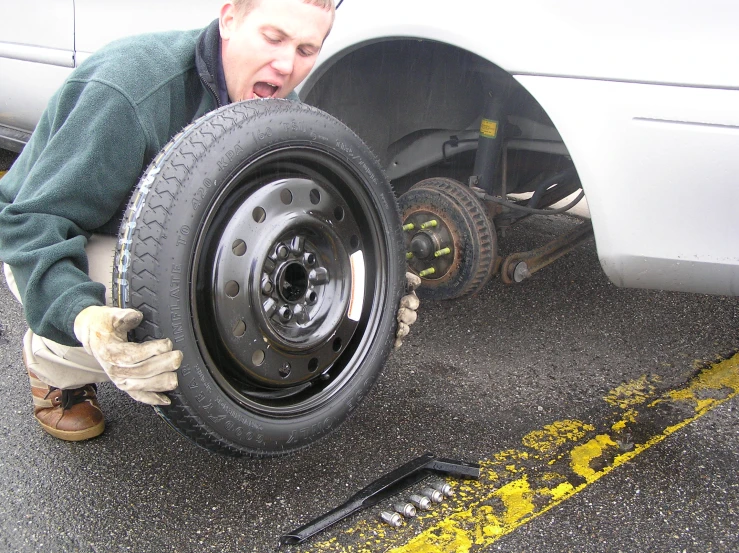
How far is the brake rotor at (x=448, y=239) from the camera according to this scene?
8.32 feet

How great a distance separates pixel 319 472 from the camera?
6.52 feet

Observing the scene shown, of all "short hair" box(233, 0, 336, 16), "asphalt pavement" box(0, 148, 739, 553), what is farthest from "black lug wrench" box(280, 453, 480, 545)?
"short hair" box(233, 0, 336, 16)

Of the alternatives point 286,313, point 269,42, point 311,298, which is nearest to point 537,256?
point 311,298

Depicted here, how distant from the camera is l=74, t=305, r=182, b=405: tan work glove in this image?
148cm

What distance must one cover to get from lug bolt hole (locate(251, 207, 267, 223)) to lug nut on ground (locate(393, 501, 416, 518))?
802 mm

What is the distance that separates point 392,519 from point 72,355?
0.96m

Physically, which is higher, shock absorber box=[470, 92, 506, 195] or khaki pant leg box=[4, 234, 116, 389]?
shock absorber box=[470, 92, 506, 195]

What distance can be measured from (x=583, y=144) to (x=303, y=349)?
3.20ft

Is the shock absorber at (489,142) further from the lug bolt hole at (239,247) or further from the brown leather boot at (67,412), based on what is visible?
the brown leather boot at (67,412)

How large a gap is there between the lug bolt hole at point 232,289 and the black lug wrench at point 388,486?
588 mm

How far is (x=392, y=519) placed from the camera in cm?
179

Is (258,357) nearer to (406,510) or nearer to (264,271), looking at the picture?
(264,271)

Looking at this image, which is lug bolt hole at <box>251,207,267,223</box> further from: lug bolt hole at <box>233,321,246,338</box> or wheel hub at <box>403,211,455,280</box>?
wheel hub at <box>403,211,455,280</box>

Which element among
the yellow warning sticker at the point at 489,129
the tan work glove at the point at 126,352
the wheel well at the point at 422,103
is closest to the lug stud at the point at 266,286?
the tan work glove at the point at 126,352
